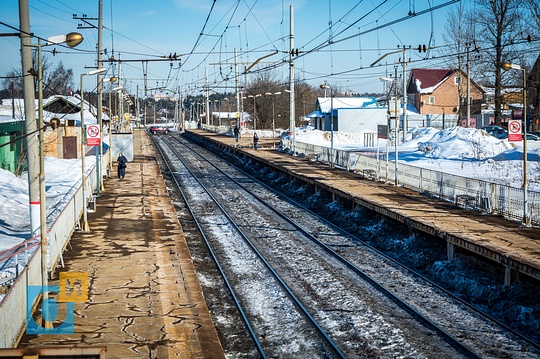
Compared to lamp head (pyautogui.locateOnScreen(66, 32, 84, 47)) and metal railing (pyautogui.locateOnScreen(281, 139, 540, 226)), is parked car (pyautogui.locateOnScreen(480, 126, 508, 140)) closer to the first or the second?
metal railing (pyautogui.locateOnScreen(281, 139, 540, 226))

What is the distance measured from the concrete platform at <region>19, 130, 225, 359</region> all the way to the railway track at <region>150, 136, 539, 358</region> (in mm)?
1163

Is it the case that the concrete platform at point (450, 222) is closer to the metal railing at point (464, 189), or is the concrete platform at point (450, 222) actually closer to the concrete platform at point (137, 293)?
the metal railing at point (464, 189)

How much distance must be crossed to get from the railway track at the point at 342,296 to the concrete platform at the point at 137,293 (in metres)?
1.16

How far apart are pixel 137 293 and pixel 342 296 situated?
430cm

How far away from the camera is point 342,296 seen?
13.5 metres

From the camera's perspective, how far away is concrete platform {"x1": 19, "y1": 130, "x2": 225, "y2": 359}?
9586mm

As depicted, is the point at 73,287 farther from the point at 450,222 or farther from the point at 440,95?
the point at 440,95

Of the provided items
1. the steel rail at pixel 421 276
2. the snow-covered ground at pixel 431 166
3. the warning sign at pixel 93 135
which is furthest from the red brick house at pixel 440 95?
the warning sign at pixel 93 135

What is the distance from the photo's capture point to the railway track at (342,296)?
10.6 m

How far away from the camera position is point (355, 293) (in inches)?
540

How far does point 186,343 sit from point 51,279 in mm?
4881

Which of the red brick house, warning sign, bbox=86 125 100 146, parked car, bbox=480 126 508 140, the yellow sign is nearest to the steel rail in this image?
the yellow sign

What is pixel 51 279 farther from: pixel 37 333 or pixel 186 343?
pixel 186 343

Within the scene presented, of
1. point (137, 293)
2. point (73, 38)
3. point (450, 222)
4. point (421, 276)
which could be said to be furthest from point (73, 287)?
point (450, 222)
